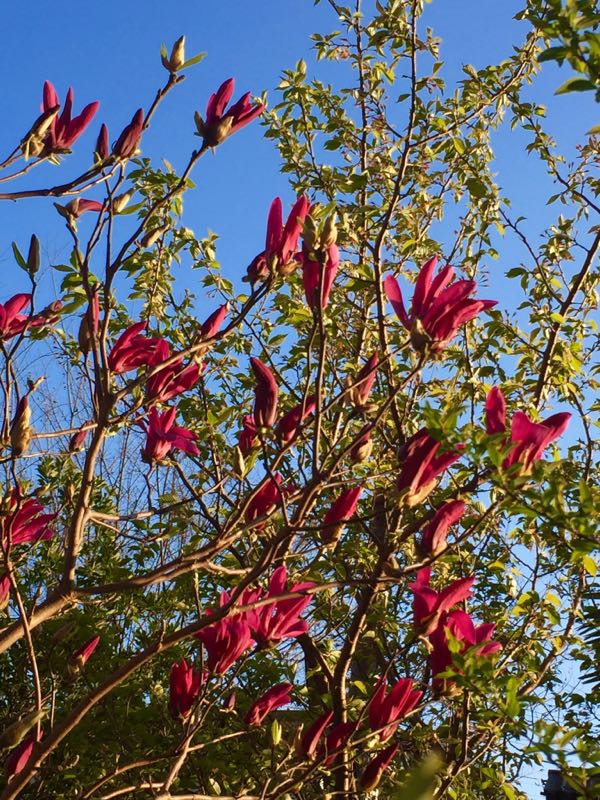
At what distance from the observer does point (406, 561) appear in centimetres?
318

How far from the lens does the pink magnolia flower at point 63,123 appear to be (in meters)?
1.54

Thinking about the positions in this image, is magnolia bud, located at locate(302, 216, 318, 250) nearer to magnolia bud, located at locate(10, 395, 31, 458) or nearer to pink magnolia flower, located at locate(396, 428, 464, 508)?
pink magnolia flower, located at locate(396, 428, 464, 508)

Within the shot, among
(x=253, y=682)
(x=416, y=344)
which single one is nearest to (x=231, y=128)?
(x=416, y=344)

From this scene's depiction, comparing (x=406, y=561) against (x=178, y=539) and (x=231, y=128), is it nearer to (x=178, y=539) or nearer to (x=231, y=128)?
(x=231, y=128)

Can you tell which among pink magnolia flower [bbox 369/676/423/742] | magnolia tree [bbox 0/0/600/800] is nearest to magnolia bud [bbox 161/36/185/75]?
magnolia tree [bbox 0/0/600/800]

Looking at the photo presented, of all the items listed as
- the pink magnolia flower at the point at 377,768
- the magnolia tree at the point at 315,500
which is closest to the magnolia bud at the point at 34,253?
the magnolia tree at the point at 315,500

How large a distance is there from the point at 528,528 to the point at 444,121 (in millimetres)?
1264

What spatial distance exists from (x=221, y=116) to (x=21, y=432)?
1.93 ft

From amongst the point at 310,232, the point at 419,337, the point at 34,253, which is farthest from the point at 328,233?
the point at 34,253

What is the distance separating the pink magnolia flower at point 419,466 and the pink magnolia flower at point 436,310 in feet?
0.43

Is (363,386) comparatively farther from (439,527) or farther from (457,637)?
(457,637)

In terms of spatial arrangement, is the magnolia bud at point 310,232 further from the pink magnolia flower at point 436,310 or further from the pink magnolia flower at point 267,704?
the pink magnolia flower at point 267,704

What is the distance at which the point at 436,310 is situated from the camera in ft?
4.06

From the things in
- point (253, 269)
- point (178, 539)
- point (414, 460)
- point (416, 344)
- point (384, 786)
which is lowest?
point (384, 786)
